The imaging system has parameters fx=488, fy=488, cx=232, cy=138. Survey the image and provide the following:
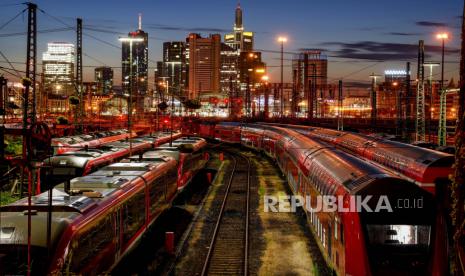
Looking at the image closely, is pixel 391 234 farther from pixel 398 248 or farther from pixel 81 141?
pixel 81 141

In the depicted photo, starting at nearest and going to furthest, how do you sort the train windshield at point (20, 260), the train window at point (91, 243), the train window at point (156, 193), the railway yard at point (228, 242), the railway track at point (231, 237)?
the train windshield at point (20, 260), the train window at point (91, 243), the railway yard at point (228, 242), the railway track at point (231, 237), the train window at point (156, 193)

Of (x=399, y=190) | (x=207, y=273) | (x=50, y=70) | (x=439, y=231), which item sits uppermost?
(x=50, y=70)

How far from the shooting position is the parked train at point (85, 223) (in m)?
9.18

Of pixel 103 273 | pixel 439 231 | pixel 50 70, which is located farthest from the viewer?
pixel 50 70

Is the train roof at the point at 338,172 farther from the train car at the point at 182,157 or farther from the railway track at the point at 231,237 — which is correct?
the train car at the point at 182,157

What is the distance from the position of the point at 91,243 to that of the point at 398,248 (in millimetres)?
6730

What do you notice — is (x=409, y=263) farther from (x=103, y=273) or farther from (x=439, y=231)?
(x=103, y=273)

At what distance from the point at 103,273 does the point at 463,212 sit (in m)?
8.30

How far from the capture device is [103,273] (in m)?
11.5

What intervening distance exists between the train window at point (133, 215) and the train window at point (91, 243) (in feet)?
4.22

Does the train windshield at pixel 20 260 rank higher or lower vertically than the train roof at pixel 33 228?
lower

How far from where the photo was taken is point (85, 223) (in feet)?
34.8

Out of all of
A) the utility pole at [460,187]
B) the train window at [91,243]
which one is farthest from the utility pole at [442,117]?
the utility pole at [460,187]

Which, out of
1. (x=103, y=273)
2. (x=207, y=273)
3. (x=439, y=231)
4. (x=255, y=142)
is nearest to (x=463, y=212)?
(x=439, y=231)
